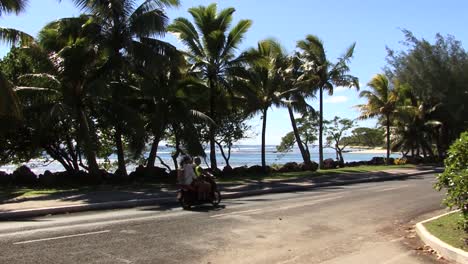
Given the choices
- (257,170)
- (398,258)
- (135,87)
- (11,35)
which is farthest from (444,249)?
(257,170)

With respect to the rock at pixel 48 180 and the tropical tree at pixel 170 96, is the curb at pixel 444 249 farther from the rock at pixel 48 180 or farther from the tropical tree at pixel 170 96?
the rock at pixel 48 180

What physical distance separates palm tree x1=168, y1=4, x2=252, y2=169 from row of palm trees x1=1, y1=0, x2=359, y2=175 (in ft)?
0.17

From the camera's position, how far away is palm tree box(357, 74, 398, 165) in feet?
142

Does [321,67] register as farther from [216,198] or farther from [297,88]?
[216,198]

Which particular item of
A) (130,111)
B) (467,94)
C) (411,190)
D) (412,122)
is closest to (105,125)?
(130,111)

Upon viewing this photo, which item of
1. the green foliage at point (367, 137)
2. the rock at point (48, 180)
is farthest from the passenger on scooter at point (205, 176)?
the green foliage at point (367, 137)

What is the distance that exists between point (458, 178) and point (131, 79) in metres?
19.9

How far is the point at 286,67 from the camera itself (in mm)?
36125

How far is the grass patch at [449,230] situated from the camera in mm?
8555

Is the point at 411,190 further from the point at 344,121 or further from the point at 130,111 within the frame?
the point at 344,121

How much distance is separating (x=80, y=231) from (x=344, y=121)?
39.4 metres

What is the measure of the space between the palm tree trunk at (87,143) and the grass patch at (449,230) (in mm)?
14928

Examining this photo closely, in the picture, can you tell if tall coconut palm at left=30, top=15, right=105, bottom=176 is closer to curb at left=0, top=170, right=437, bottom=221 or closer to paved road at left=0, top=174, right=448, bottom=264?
curb at left=0, top=170, right=437, bottom=221

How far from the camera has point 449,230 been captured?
966cm
